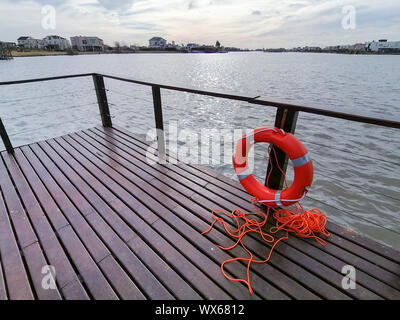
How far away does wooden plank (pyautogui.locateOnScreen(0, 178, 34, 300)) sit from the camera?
1041mm

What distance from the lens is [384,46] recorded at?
40750 millimetres

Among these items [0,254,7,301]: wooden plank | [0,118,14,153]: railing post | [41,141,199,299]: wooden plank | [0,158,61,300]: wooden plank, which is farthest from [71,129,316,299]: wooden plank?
[0,254,7,301]: wooden plank

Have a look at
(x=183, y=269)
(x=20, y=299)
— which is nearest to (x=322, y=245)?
(x=183, y=269)

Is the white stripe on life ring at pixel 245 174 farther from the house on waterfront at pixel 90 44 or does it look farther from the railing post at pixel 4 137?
the house on waterfront at pixel 90 44

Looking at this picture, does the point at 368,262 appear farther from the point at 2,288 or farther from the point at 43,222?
the point at 43,222

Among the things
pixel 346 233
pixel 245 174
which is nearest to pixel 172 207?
pixel 245 174

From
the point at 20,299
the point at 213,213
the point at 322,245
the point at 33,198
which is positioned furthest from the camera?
the point at 33,198

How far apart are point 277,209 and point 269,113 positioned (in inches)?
210

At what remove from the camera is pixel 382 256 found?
1222 millimetres

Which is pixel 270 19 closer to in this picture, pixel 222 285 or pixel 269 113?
pixel 269 113

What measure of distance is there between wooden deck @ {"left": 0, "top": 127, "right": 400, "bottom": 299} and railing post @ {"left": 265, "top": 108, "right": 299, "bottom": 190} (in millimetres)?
305

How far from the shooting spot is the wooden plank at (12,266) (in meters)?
1.04

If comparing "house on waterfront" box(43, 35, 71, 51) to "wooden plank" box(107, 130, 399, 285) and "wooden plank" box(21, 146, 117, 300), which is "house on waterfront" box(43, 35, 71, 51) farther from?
"wooden plank" box(107, 130, 399, 285)

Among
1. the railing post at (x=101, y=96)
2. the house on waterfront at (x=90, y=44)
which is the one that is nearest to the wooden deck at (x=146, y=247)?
the railing post at (x=101, y=96)
